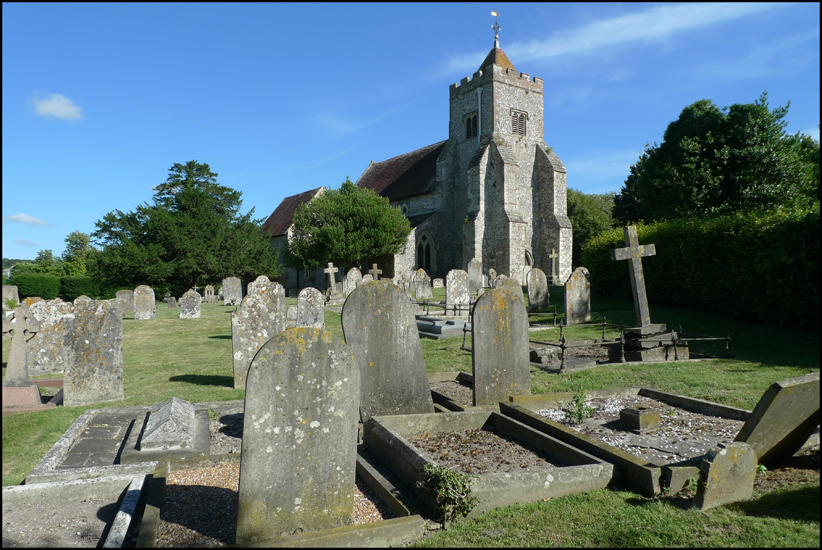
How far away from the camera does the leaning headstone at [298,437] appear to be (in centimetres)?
324

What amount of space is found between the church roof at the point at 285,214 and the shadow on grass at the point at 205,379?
3726 centimetres

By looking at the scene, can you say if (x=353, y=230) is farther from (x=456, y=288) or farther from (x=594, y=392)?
(x=594, y=392)

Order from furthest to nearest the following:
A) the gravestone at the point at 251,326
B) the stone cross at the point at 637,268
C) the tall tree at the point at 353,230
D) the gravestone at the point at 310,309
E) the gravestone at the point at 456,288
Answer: the tall tree at the point at 353,230, the gravestone at the point at 456,288, the gravestone at the point at 310,309, the stone cross at the point at 637,268, the gravestone at the point at 251,326

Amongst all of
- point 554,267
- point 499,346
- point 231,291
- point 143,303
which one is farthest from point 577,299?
point 231,291

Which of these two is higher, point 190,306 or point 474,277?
point 474,277

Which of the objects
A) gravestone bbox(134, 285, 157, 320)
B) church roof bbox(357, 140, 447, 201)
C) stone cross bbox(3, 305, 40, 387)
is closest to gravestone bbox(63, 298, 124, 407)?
stone cross bbox(3, 305, 40, 387)

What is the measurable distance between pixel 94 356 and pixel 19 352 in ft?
5.87

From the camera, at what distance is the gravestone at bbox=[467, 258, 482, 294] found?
19828mm

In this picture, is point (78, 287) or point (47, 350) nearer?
point (47, 350)

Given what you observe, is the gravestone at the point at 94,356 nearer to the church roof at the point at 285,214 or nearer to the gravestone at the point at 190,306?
the gravestone at the point at 190,306

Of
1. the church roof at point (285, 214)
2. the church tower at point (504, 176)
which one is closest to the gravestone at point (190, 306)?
the church tower at point (504, 176)

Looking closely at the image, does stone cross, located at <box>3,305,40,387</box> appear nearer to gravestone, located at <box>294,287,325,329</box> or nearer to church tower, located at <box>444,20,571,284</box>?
gravestone, located at <box>294,287,325,329</box>

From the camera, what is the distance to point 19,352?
798 centimetres

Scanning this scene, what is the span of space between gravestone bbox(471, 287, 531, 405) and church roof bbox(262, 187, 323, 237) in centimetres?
4096
